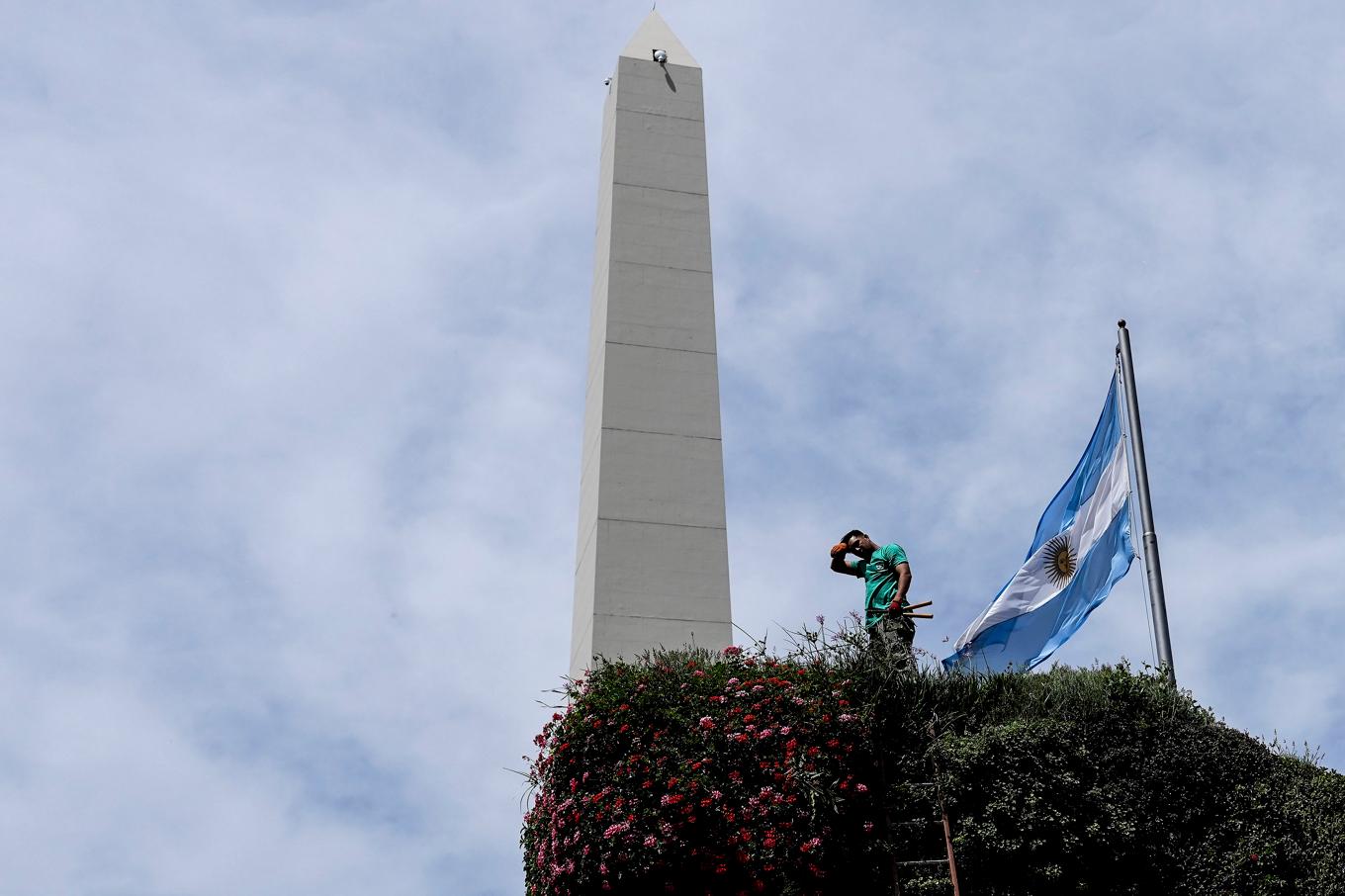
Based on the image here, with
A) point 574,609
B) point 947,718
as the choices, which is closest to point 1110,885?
point 947,718

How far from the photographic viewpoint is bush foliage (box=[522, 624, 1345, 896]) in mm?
12758

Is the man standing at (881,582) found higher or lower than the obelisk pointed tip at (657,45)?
lower

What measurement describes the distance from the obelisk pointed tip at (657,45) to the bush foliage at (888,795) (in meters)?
8.94

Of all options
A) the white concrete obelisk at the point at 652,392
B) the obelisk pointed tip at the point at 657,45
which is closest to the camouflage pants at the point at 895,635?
the white concrete obelisk at the point at 652,392

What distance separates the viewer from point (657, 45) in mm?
19938

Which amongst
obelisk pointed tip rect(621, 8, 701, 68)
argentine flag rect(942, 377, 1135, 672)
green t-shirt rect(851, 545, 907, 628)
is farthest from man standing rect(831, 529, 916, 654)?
obelisk pointed tip rect(621, 8, 701, 68)

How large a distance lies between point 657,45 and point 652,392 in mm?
5319

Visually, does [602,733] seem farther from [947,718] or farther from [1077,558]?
[1077,558]

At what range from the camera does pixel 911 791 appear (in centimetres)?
1326

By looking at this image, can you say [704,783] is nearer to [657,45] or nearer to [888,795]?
[888,795]

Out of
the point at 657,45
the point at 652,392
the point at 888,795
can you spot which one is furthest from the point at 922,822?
the point at 657,45

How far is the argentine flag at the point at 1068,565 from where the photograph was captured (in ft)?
53.8

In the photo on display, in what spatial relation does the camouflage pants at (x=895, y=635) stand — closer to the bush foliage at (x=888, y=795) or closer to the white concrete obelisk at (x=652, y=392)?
the bush foliage at (x=888, y=795)

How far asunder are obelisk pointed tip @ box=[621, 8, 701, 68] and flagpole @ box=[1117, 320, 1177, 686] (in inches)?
259
